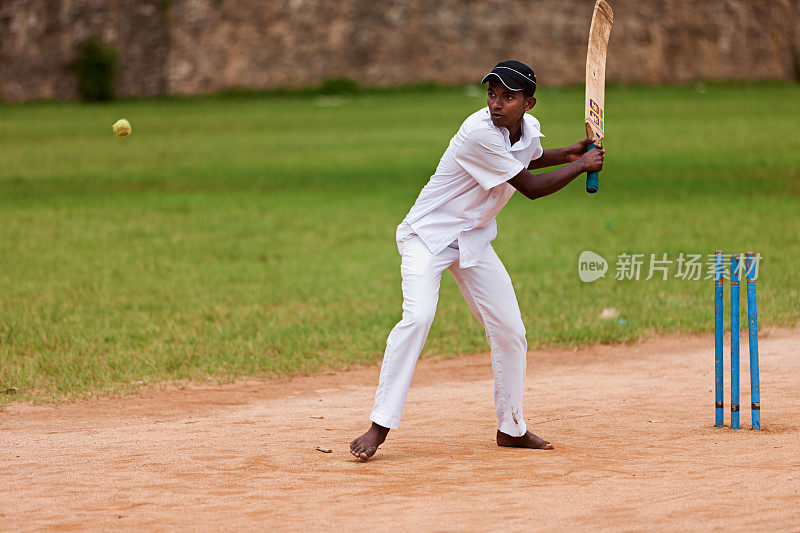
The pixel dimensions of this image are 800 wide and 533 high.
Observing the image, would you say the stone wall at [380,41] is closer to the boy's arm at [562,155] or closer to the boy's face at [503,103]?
the boy's arm at [562,155]

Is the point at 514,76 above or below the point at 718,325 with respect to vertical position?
above

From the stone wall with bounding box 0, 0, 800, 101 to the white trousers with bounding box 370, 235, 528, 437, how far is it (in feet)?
141

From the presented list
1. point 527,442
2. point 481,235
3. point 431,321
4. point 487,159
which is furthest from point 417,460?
point 487,159

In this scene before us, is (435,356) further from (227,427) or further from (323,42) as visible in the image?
(323,42)

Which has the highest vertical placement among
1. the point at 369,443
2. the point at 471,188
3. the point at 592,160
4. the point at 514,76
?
the point at 514,76

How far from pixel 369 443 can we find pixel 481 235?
129 centimetres

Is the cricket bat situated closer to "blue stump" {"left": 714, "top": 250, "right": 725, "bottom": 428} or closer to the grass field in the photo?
"blue stump" {"left": 714, "top": 250, "right": 725, "bottom": 428}

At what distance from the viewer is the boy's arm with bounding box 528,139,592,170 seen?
605 centimetres

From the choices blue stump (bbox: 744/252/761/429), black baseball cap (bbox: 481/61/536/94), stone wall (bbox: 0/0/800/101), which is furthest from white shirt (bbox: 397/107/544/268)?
stone wall (bbox: 0/0/800/101)

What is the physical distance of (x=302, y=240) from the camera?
15430 millimetres

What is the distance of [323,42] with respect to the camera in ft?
164

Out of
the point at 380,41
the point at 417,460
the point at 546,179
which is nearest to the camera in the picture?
the point at 546,179

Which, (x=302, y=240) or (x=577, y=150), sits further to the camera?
(x=302, y=240)

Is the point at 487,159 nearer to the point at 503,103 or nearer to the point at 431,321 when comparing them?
the point at 503,103
